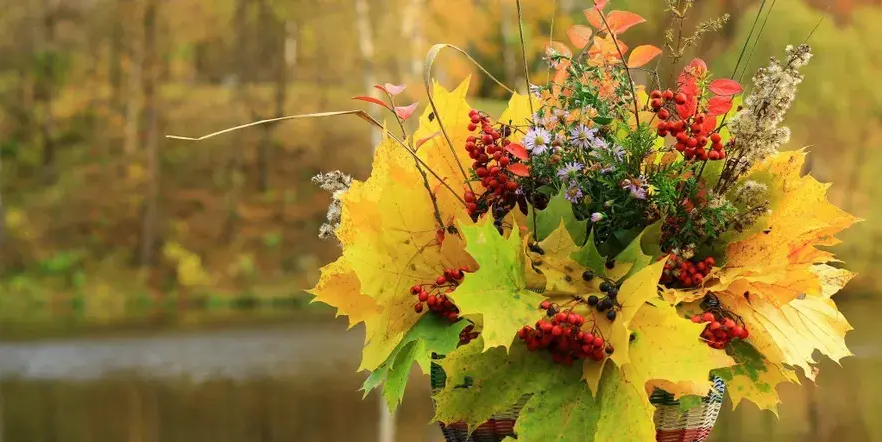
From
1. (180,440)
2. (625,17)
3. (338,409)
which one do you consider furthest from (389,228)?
(338,409)

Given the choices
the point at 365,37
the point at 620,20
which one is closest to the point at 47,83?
the point at 365,37

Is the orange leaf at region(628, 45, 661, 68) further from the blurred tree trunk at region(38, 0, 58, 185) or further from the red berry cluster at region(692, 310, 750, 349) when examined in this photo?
the blurred tree trunk at region(38, 0, 58, 185)

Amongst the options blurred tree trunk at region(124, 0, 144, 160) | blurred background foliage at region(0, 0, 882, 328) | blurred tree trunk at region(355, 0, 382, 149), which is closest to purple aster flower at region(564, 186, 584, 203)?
blurred background foliage at region(0, 0, 882, 328)

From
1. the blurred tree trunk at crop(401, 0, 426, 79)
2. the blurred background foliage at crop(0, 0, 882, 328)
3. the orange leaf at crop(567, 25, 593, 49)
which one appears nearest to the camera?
the orange leaf at crop(567, 25, 593, 49)

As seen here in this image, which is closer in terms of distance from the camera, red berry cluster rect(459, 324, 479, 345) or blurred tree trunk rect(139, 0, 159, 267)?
red berry cluster rect(459, 324, 479, 345)

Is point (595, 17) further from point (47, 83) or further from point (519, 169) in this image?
point (47, 83)

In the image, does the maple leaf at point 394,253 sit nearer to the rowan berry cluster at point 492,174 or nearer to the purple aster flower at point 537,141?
the rowan berry cluster at point 492,174

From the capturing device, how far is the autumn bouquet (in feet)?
4.44

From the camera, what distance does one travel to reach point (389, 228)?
1.50 meters

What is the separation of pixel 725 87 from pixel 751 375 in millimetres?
411

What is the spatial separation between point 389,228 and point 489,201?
0.50 ft

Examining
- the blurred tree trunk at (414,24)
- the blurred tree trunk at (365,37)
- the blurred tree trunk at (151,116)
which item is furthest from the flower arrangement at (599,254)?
the blurred tree trunk at (414,24)

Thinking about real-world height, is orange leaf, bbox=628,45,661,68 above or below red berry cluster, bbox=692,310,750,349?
above

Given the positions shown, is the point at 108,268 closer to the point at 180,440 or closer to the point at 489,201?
the point at 180,440
